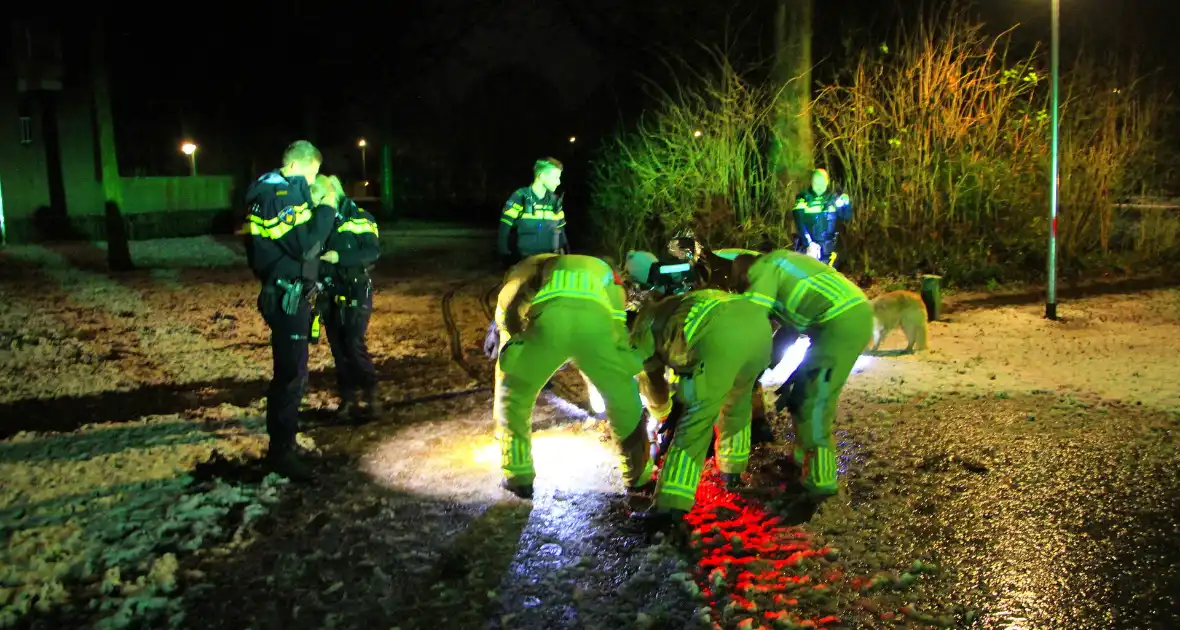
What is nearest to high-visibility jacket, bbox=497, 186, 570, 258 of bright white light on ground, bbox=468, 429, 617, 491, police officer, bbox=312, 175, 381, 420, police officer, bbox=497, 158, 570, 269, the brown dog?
police officer, bbox=497, 158, 570, 269

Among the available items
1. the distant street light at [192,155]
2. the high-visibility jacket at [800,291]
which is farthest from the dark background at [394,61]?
the high-visibility jacket at [800,291]

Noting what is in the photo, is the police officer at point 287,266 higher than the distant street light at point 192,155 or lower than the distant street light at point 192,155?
lower

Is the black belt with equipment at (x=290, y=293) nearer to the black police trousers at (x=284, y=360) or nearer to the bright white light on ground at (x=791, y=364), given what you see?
the black police trousers at (x=284, y=360)

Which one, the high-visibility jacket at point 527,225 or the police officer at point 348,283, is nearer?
the police officer at point 348,283

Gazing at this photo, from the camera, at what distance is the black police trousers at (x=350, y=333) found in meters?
7.37

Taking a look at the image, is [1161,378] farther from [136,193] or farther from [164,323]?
Result: [136,193]

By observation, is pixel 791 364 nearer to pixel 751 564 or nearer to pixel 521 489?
pixel 521 489

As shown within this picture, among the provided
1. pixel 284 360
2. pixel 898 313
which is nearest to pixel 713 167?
pixel 898 313

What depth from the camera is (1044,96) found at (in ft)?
56.0

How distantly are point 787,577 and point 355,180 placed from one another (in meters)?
63.0

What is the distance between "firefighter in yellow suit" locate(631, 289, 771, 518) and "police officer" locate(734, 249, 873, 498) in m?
0.23

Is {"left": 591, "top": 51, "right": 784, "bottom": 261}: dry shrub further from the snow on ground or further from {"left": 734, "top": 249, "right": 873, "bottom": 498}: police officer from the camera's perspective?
{"left": 734, "top": 249, "right": 873, "bottom": 498}: police officer

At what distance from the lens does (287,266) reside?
5.90 metres

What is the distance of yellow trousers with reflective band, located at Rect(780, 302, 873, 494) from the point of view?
5.62 meters
